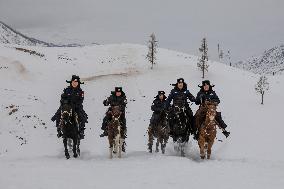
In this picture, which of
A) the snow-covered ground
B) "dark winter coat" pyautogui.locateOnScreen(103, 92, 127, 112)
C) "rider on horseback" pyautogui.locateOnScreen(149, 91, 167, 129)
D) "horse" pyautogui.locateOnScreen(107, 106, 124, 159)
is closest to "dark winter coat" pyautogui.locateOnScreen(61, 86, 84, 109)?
"dark winter coat" pyautogui.locateOnScreen(103, 92, 127, 112)

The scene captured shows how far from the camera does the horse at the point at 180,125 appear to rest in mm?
17375

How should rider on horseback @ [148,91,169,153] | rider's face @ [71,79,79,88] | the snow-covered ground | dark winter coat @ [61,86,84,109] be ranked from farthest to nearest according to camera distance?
1. rider on horseback @ [148,91,169,153]
2. rider's face @ [71,79,79,88]
3. dark winter coat @ [61,86,84,109]
4. the snow-covered ground

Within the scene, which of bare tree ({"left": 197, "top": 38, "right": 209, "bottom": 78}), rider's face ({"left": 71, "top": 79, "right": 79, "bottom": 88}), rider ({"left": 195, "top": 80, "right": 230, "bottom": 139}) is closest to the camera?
rider ({"left": 195, "top": 80, "right": 230, "bottom": 139})

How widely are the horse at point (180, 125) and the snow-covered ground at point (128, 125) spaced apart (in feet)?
2.72

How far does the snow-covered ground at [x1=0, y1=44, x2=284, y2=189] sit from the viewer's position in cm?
1260

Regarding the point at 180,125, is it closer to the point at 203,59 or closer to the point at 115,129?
the point at 115,129

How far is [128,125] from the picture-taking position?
4159 centimetres

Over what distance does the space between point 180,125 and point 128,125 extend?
80.0 feet

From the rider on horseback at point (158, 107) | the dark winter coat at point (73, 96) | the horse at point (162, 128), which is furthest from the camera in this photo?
the rider on horseback at point (158, 107)

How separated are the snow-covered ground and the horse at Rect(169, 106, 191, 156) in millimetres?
828

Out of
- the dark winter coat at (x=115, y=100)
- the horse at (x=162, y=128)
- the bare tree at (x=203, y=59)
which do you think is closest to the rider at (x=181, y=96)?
the horse at (x=162, y=128)

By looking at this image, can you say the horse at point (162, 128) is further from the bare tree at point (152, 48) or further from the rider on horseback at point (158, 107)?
the bare tree at point (152, 48)

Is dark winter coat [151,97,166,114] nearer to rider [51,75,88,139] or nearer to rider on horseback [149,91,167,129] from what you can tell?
rider on horseback [149,91,167,129]

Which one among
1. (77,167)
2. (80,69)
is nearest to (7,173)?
(77,167)
